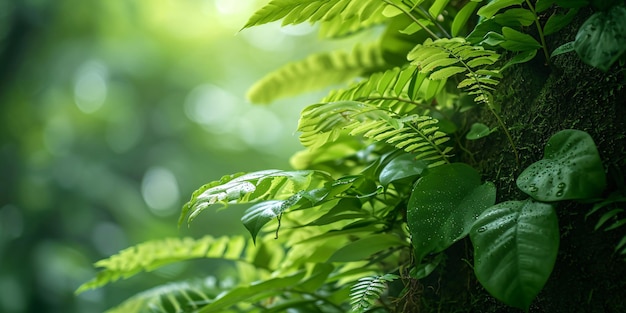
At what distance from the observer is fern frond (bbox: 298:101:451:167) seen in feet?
2.10

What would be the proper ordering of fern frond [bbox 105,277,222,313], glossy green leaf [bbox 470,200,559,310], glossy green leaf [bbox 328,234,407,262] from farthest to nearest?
fern frond [bbox 105,277,222,313], glossy green leaf [bbox 328,234,407,262], glossy green leaf [bbox 470,200,559,310]

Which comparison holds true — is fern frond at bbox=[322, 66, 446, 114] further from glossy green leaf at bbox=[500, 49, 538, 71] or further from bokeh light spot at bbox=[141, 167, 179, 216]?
bokeh light spot at bbox=[141, 167, 179, 216]

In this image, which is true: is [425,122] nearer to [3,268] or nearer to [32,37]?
[3,268]

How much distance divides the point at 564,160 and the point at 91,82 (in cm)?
319

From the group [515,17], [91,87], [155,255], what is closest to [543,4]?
[515,17]

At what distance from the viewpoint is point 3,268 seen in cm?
234

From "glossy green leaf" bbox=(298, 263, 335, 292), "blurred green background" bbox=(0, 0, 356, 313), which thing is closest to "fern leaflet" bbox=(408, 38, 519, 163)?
"glossy green leaf" bbox=(298, 263, 335, 292)

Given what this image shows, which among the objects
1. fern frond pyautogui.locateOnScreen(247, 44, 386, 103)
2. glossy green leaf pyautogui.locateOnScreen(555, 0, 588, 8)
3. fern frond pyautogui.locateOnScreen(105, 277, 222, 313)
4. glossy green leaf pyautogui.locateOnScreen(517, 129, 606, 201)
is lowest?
fern frond pyautogui.locateOnScreen(105, 277, 222, 313)

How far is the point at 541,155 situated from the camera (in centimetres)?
69

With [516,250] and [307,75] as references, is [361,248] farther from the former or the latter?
[307,75]

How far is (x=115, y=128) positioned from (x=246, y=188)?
2865mm

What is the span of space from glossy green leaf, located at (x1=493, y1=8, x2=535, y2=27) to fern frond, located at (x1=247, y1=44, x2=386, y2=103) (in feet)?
1.68

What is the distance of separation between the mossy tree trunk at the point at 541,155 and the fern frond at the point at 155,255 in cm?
44

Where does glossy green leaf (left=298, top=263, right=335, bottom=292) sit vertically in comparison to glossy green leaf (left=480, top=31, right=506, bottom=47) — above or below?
below
